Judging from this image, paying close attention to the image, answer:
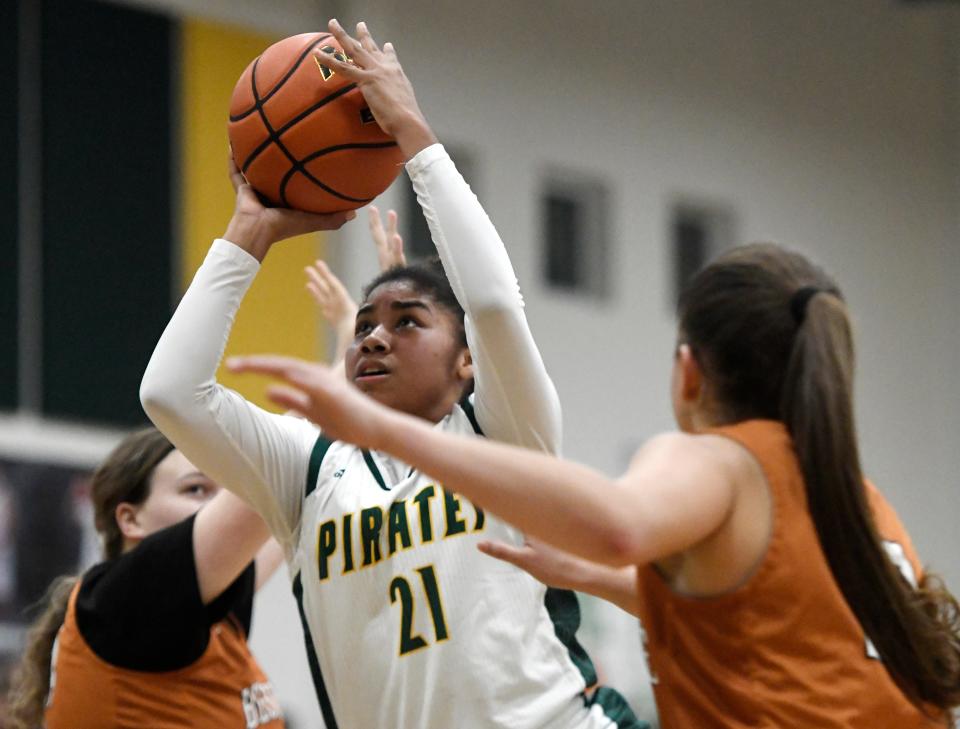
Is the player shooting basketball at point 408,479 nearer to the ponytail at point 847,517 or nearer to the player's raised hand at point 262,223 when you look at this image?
the player's raised hand at point 262,223

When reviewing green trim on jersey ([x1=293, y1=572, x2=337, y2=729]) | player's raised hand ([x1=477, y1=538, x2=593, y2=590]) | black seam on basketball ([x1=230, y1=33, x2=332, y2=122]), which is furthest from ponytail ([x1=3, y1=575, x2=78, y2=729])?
player's raised hand ([x1=477, y1=538, x2=593, y2=590])

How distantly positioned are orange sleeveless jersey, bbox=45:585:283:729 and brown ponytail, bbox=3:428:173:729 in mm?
174

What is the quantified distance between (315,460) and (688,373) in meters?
1.15

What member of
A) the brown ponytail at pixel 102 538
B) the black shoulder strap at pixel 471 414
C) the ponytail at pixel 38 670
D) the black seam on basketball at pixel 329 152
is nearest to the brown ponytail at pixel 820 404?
the black shoulder strap at pixel 471 414

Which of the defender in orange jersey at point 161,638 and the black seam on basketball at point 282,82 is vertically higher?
the black seam on basketball at point 282,82

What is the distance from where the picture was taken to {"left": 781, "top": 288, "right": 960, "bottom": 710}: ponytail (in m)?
2.62

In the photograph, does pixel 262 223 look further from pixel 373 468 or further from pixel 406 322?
pixel 373 468

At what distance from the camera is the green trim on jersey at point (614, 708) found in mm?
3402

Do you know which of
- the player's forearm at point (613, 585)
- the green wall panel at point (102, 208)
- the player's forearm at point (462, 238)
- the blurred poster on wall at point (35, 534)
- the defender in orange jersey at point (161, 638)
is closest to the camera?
the player's forearm at point (613, 585)

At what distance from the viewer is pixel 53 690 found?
4066 mm

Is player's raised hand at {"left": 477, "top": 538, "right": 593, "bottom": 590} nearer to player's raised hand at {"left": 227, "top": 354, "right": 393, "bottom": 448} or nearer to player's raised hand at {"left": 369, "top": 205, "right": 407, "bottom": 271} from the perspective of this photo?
player's raised hand at {"left": 227, "top": 354, "right": 393, "bottom": 448}

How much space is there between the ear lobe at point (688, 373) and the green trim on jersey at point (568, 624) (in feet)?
2.77

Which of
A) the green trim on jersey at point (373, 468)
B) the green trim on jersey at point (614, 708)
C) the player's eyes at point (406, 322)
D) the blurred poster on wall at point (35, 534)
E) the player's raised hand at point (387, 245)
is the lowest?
the blurred poster on wall at point (35, 534)

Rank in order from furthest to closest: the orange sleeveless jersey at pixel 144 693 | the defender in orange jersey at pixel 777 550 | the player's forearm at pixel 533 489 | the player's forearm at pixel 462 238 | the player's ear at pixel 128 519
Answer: the player's ear at pixel 128 519, the orange sleeveless jersey at pixel 144 693, the player's forearm at pixel 462 238, the defender in orange jersey at pixel 777 550, the player's forearm at pixel 533 489
